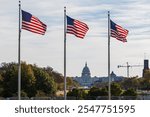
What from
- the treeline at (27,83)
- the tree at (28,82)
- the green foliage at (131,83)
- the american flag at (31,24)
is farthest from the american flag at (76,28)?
the green foliage at (131,83)

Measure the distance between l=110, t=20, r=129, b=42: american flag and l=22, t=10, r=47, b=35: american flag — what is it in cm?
795

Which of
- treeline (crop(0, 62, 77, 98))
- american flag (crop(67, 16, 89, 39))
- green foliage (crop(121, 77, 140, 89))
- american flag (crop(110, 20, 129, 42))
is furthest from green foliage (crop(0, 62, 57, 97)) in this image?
green foliage (crop(121, 77, 140, 89))

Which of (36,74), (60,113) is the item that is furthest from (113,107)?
(36,74)

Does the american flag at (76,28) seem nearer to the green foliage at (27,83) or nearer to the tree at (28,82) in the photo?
the green foliage at (27,83)

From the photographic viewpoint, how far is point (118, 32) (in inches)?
1495

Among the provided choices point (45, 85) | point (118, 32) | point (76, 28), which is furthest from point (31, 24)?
point (45, 85)

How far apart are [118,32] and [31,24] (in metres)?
8.96

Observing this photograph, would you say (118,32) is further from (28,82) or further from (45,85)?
(45,85)

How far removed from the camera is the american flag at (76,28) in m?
34.2

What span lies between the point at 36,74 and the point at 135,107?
7104 centimetres

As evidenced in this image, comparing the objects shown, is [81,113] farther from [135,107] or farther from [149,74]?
[149,74]

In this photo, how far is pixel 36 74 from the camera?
288 ft

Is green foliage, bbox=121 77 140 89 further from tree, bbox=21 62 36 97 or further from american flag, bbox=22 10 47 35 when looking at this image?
american flag, bbox=22 10 47 35

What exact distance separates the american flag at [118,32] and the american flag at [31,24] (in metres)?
7.95
